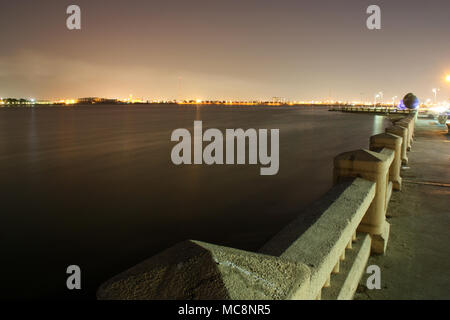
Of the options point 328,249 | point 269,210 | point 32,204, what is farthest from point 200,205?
point 328,249

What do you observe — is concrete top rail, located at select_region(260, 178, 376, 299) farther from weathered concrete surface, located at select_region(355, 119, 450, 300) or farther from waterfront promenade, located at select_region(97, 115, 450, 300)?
weathered concrete surface, located at select_region(355, 119, 450, 300)

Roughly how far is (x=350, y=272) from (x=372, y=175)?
1.55 metres

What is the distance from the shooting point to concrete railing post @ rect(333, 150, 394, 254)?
4555mm

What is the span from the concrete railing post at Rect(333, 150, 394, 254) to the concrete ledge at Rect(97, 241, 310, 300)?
9.99ft

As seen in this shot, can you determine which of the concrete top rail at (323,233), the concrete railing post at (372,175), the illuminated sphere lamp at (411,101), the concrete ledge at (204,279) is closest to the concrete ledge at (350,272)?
the concrete railing post at (372,175)

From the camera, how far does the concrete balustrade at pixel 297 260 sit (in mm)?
1689

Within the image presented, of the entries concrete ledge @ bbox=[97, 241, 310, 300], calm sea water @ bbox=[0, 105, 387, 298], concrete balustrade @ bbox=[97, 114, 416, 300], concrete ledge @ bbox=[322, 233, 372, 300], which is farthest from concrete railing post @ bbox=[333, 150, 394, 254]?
calm sea water @ bbox=[0, 105, 387, 298]

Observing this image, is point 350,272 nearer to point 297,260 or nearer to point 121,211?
point 297,260

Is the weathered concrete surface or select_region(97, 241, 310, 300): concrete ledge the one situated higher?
select_region(97, 241, 310, 300): concrete ledge

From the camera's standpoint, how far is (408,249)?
5012 millimetres

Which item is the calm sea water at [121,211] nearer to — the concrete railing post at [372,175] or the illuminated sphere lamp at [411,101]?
the concrete railing post at [372,175]

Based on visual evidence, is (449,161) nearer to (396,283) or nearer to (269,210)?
(269,210)
